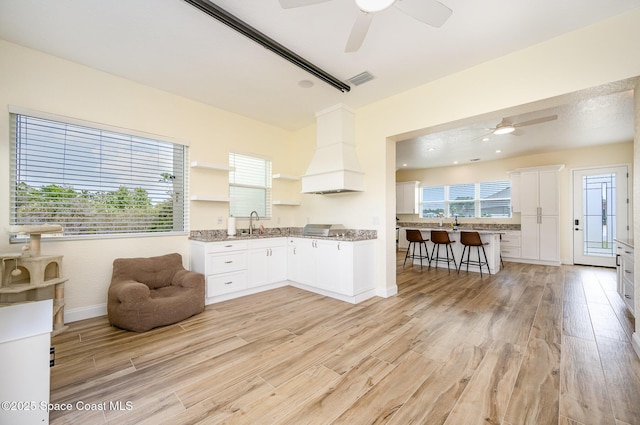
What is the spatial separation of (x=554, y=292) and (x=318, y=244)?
12.3 feet

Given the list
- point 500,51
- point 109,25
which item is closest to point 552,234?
point 500,51

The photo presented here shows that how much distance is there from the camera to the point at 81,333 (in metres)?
2.70

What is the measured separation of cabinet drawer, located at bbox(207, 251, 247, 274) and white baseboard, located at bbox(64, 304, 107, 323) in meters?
1.25

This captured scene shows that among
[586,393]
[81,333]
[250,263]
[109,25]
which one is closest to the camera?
[586,393]

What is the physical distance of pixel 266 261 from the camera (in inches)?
167

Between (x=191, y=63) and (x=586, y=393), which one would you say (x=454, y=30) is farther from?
(x=586, y=393)

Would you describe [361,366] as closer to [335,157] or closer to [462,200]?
[335,157]

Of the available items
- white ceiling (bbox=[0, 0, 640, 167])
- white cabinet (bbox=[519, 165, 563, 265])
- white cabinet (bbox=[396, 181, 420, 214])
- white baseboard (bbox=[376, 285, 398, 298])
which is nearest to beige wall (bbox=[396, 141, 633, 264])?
white cabinet (bbox=[519, 165, 563, 265])

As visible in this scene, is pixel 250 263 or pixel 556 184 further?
pixel 556 184

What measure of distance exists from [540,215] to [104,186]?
8616 millimetres

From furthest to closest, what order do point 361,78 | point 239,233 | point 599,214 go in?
point 599,214
point 239,233
point 361,78

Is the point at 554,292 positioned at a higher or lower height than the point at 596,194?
lower

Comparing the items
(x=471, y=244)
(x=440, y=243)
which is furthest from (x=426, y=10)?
(x=440, y=243)

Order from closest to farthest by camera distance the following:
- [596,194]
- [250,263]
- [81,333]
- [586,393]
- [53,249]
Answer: [586,393] < [81,333] < [53,249] < [250,263] < [596,194]
